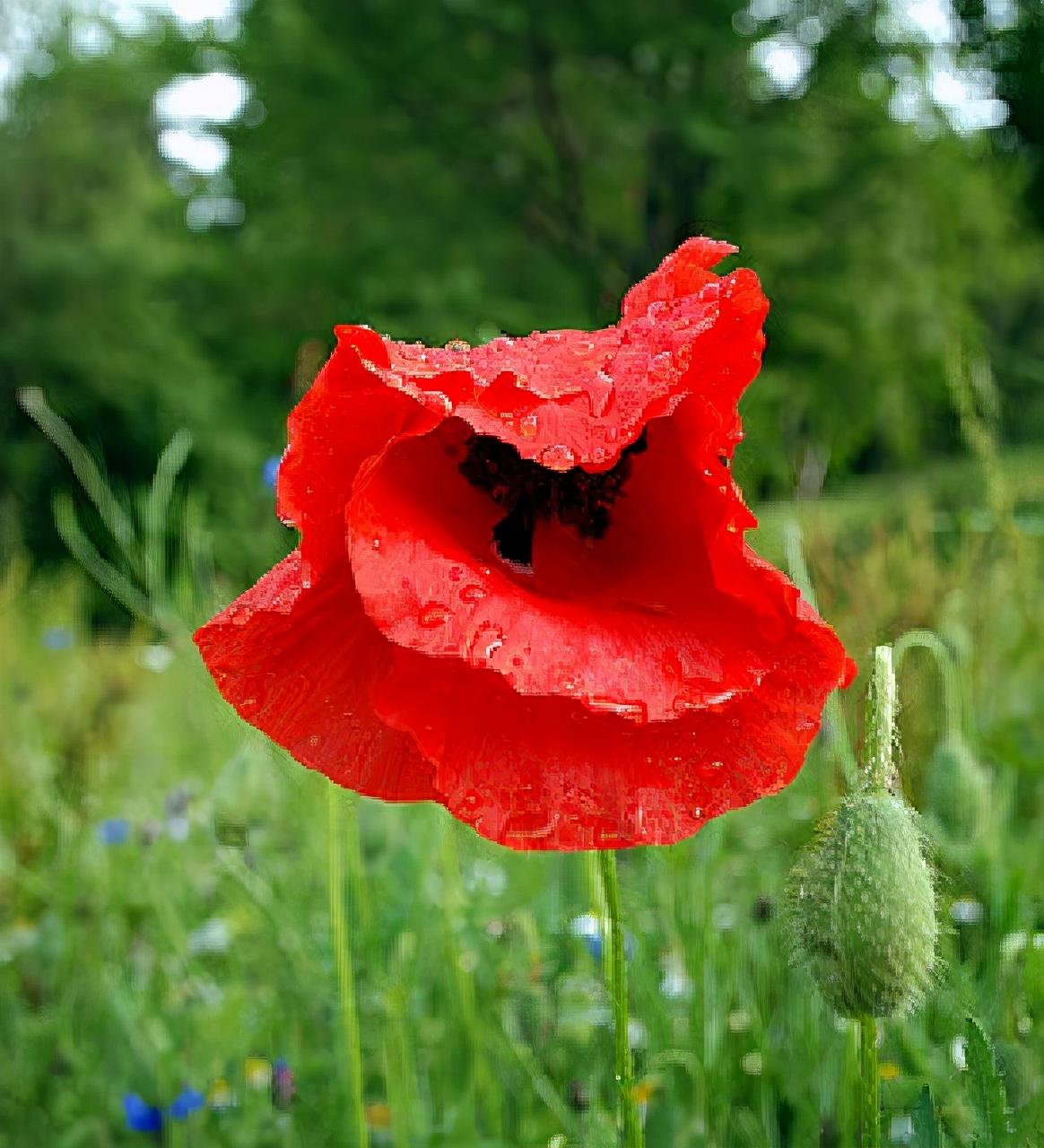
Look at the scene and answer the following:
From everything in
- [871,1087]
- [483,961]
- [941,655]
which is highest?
[871,1087]

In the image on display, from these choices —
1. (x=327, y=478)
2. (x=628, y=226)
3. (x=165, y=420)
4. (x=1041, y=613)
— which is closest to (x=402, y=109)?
(x=628, y=226)

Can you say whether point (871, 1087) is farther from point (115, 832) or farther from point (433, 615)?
point (115, 832)

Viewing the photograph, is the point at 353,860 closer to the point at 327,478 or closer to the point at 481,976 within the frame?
the point at 481,976

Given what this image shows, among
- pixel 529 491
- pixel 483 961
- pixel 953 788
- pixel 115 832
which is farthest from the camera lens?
pixel 115 832

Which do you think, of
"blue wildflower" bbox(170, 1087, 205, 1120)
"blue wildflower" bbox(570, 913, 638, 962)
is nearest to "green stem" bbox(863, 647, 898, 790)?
"blue wildflower" bbox(570, 913, 638, 962)

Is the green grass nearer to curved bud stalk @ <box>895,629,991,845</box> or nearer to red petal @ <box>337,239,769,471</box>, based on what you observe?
curved bud stalk @ <box>895,629,991,845</box>

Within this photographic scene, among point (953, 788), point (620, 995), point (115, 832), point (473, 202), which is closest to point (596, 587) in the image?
point (620, 995)
